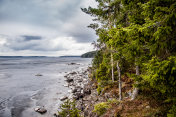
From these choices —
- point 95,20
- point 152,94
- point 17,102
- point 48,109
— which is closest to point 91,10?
point 95,20

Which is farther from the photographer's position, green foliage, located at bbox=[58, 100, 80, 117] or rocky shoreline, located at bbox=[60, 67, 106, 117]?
rocky shoreline, located at bbox=[60, 67, 106, 117]

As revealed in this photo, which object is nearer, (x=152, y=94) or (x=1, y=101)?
(x=152, y=94)

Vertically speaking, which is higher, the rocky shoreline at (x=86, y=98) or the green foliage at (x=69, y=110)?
the green foliage at (x=69, y=110)

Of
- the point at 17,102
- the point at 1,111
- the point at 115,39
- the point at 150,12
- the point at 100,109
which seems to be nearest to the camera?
the point at 150,12

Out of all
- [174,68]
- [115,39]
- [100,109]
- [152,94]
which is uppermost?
[115,39]

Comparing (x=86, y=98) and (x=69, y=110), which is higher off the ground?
(x=69, y=110)

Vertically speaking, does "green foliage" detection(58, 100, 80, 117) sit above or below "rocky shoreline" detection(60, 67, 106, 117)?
above

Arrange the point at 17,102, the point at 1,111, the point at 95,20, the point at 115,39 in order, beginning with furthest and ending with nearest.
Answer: the point at 17,102 < the point at 1,111 < the point at 95,20 < the point at 115,39

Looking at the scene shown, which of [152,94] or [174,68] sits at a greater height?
[174,68]

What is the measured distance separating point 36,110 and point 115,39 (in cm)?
1412

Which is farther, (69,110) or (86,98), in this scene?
(86,98)

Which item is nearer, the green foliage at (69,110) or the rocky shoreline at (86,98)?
the green foliage at (69,110)

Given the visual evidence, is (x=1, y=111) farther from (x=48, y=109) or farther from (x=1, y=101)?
(x=48, y=109)

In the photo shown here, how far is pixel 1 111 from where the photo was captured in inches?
513
